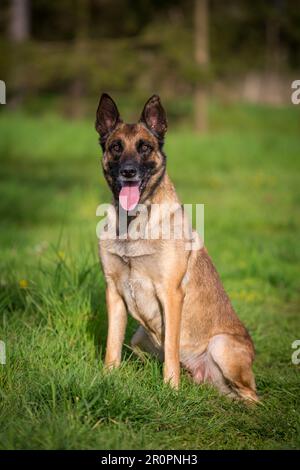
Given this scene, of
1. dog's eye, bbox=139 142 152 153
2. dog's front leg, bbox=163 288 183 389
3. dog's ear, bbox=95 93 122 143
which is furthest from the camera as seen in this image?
dog's ear, bbox=95 93 122 143

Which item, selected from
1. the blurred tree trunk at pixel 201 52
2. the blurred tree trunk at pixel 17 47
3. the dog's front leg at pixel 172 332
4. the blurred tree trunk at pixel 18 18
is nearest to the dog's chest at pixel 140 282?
the dog's front leg at pixel 172 332

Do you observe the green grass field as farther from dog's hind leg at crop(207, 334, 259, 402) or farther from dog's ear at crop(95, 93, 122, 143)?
dog's ear at crop(95, 93, 122, 143)

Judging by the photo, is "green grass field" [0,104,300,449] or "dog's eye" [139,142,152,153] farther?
"dog's eye" [139,142,152,153]

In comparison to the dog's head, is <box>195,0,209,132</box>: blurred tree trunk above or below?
above

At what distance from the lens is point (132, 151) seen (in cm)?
441

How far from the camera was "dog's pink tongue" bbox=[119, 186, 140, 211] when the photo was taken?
4340 mm

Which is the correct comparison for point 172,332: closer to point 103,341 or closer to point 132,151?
point 103,341

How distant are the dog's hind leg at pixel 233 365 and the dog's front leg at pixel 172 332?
1.09 feet

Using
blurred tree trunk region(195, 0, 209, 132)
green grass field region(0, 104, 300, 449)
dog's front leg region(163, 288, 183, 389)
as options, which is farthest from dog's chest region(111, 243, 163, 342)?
blurred tree trunk region(195, 0, 209, 132)

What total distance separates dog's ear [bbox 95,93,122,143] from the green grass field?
3.90 feet

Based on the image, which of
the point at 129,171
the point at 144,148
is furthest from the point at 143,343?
the point at 144,148

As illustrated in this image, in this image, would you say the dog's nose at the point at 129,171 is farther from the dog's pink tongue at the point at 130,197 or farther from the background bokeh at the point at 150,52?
the background bokeh at the point at 150,52

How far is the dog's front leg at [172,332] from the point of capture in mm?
4270

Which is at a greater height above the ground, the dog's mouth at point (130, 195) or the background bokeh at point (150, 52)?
the background bokeh at point (150, 52)
